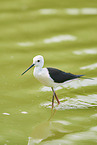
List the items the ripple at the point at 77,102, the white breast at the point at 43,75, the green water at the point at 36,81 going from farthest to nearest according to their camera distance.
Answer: the ripple at the point at 77,102
the white breast at the point at 43,75
the green water at the point at 36,81

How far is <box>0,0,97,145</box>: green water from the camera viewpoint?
17.9 feet

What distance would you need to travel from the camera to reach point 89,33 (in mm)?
8906

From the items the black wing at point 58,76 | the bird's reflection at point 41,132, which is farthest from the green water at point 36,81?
the black wing at point 58,76

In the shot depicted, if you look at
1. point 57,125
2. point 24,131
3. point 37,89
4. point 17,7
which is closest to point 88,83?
point 37,89

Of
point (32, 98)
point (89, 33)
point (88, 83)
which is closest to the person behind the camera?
point (32, 98)

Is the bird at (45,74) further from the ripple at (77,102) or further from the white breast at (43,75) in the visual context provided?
the ripple at (77,102)

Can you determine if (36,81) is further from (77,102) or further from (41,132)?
(41,132)

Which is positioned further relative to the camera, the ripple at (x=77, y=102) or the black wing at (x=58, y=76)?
the ripple at (x=77, y=102)

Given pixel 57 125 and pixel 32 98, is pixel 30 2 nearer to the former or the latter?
pixel 32 98

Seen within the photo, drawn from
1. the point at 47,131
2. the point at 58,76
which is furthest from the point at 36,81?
the point at 47,131

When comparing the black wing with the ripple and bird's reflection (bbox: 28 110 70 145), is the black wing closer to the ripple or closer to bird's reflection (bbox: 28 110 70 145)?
the ripple

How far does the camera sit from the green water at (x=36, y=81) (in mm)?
5453

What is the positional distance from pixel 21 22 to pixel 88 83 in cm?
317

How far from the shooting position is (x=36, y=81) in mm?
7133
